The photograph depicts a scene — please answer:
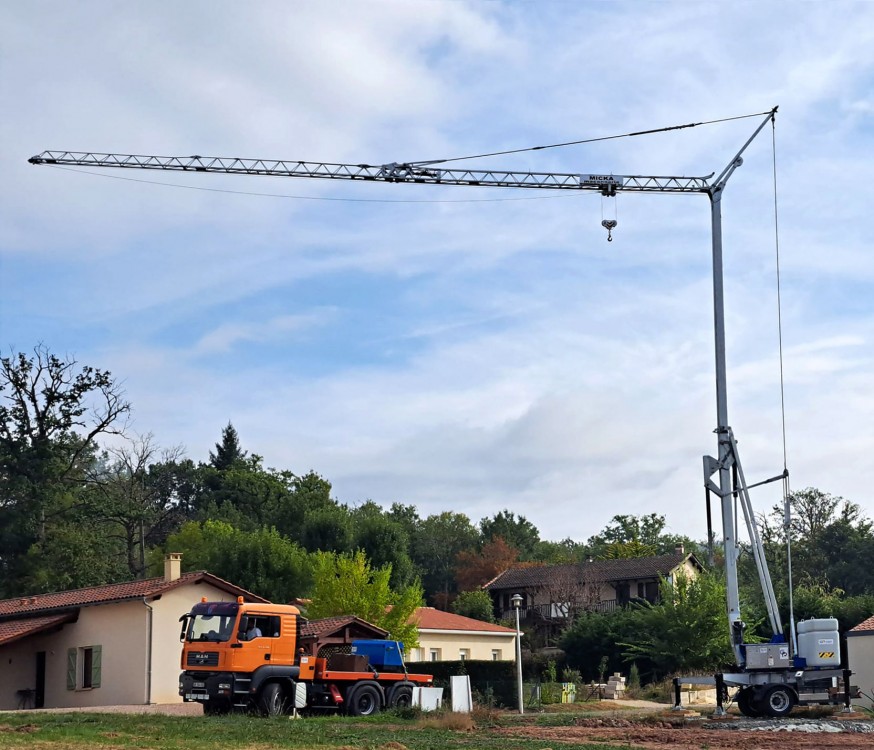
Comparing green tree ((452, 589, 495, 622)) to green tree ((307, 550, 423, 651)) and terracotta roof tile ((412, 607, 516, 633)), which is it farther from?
green tree ((307, 550, 423, 651))

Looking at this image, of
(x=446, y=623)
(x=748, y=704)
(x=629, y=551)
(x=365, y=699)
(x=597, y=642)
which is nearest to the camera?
(x=748, y=704)

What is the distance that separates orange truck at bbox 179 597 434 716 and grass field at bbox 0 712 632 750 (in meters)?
1.38


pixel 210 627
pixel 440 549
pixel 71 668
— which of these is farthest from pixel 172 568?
pixel 440 549

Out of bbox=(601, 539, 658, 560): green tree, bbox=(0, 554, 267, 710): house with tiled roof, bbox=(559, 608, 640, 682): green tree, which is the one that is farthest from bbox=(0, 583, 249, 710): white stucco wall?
bbox=(601, 539, 658, 560): green tree

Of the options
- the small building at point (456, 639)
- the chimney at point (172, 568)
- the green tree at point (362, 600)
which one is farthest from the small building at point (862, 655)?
the chimney at point (172, 568)

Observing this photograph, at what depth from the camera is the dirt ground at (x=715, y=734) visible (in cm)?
2159

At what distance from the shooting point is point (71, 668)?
41.7 m

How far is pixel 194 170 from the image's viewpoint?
53750 mm

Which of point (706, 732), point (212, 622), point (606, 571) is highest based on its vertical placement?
point (606, 571)

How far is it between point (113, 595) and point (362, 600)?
1264 cm

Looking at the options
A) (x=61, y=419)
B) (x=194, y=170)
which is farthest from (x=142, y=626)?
(x=61, y=419)

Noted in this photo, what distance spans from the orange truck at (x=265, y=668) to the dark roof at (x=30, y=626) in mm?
12090

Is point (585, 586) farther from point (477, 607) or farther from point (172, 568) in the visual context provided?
point (172, 568)

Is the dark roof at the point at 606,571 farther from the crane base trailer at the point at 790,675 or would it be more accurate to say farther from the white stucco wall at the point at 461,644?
the crane base trailer at the point at 790,675
